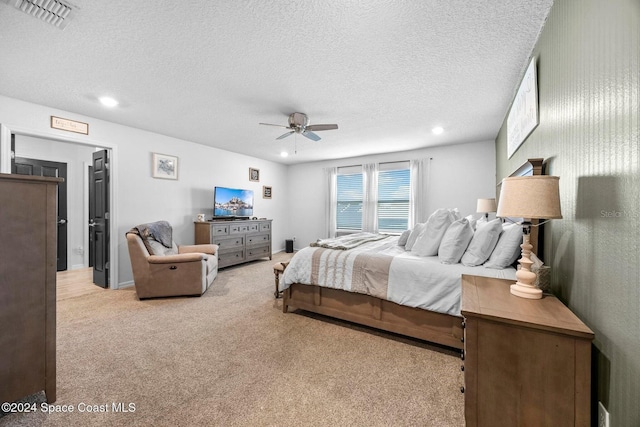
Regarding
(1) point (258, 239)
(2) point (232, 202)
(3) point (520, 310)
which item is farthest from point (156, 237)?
(3) point (520, 310)

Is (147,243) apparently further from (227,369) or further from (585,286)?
(585,286)

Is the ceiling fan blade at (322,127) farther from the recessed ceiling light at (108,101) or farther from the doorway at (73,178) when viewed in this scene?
the doorway at (73,178)

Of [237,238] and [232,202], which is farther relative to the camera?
[232,202]

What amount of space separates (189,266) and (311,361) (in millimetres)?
2183

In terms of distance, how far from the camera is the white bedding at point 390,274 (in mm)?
2053

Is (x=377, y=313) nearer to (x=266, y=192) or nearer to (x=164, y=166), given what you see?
(x=164, y=166)

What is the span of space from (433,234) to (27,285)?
116 inches

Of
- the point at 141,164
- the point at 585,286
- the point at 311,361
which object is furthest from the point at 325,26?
the point at 141,164

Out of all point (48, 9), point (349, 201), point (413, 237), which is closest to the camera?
point (48, 9)

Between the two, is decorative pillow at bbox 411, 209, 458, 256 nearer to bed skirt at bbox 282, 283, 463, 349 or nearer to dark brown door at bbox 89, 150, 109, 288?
bed skirt at bbox 282, 283, 463, 349

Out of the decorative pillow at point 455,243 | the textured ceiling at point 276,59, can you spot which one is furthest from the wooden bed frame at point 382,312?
the textured ceiling at point 276,59

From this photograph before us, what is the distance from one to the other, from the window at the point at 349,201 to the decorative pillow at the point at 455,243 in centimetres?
389

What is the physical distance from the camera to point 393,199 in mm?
5809

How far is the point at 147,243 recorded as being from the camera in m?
3.49
